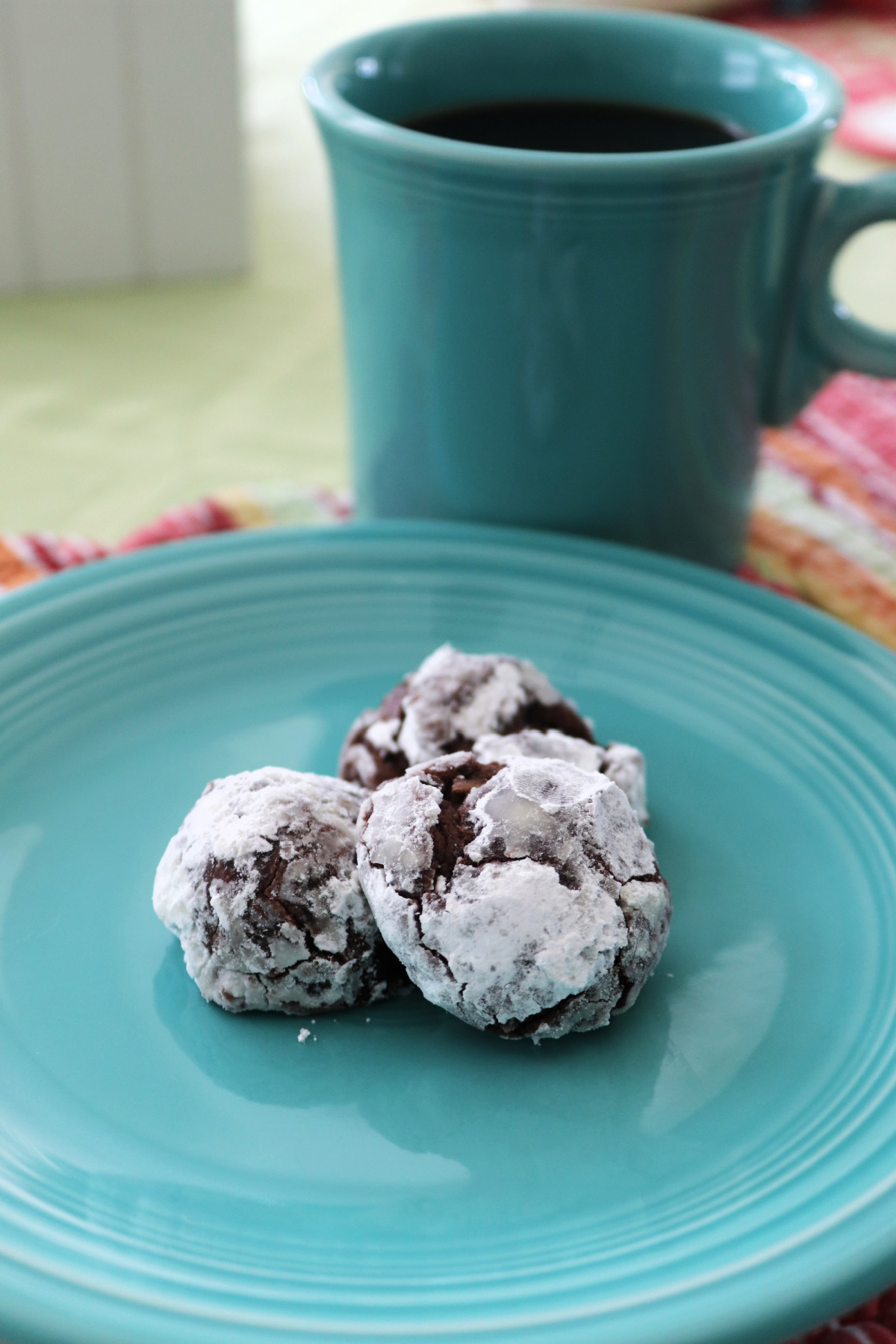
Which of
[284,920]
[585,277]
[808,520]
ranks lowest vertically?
[808,520]

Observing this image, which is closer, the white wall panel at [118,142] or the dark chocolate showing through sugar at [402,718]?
the dark chocolate showing through sugar at [402,718]

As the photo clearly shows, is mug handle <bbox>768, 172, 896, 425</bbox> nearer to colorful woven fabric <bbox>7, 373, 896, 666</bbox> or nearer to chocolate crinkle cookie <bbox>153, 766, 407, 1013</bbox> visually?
colorful woven fabric <bbox>7, 373, 896, 666</bbox>

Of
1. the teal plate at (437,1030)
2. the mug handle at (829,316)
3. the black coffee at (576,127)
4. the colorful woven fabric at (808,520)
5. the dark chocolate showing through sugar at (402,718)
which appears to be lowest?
the colorful woven fabric at (808,520)

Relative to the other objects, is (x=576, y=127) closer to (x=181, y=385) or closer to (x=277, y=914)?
(x=181, y=385)

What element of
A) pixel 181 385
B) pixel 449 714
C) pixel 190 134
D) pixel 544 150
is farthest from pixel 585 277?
pixel 190 134

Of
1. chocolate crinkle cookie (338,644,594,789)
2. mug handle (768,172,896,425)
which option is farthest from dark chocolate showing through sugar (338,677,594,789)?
mug handle (768,172,896,425)

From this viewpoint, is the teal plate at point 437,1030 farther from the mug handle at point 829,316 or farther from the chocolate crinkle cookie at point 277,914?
the mug handle at point 829,316

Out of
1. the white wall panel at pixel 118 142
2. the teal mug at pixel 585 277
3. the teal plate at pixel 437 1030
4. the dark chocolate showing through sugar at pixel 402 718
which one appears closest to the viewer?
the teal plate at pixel 437 1030

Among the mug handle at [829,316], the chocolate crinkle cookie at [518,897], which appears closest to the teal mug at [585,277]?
the mug handle at [829,316]
